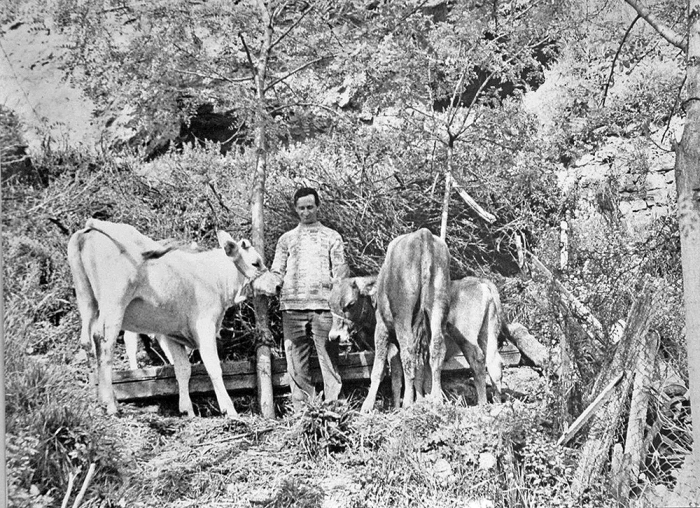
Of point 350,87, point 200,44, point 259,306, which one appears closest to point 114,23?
point 200,44

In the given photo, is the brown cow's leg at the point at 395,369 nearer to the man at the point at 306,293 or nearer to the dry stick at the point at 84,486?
the man at the point at 306,293

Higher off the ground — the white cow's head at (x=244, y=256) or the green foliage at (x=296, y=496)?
the white cow's head at (x=244, y=256)

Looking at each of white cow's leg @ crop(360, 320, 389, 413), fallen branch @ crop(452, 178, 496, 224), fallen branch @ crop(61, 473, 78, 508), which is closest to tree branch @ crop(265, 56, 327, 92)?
fallen branch @ crop(452, 178, 496, 224)

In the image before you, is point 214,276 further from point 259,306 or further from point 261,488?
point 261,488

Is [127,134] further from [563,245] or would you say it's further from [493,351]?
[563,245]

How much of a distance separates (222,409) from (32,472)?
0.95 meters

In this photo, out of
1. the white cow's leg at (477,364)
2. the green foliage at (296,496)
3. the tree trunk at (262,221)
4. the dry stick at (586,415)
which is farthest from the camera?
the tree trunk at (262,221)

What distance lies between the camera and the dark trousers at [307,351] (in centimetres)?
433

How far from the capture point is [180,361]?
438cm

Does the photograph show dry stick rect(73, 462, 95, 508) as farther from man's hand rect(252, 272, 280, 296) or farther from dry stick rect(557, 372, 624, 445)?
dry stick rect(557, 372, 624, 445)

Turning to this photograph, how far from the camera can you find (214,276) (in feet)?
14.6

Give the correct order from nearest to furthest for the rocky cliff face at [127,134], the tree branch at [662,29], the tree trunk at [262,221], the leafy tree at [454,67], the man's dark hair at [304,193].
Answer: the tree branch at [662,29], the rocky cliff face at [127,134], the tree trunk at [262,221], the man's dark hair at [304,193], the leafy tree at [454,67]

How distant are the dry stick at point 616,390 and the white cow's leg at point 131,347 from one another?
6.83ft

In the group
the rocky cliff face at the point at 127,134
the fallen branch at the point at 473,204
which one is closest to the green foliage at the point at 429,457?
the fallen branch at the point at 473,204
